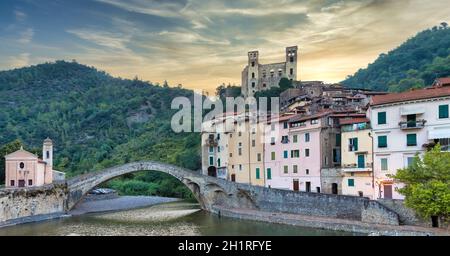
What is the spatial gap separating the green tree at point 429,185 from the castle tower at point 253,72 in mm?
49275

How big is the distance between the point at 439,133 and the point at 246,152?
53.3 feet

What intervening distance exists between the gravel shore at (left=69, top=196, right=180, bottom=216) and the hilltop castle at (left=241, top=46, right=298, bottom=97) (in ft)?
96.0

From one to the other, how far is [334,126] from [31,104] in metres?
73.9

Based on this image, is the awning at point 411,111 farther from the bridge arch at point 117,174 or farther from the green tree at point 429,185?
the bridge arch at point 117,174

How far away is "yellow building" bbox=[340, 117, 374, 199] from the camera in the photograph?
87.4 feet

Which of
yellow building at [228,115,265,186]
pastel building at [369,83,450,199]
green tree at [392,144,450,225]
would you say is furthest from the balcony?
yellow building at [228,115,265,186]

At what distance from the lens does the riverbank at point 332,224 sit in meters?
21.0

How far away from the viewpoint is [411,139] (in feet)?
81.6

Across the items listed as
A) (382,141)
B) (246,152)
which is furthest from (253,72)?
(382,141)

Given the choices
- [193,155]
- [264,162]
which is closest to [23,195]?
[264,162]

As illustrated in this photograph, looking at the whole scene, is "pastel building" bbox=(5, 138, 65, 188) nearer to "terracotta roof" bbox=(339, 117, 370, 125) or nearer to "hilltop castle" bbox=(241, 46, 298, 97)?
"terracotta roof" bbox=(339, 117, 370, 125)

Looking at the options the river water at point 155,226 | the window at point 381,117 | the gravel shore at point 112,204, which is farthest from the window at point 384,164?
A: the gravel shore at point 112,204

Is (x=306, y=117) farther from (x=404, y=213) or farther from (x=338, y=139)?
(x=404, y=213)
